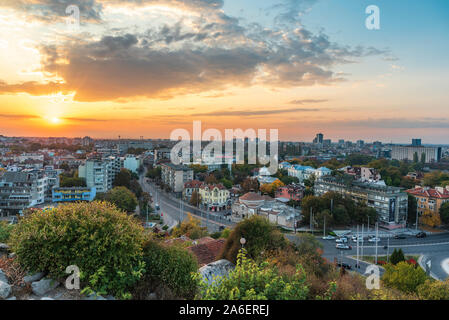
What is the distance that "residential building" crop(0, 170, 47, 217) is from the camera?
15188 millimetres

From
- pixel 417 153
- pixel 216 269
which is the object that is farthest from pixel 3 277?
pixel 417 153

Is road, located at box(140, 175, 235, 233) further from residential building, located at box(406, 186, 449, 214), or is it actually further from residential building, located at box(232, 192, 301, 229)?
residential building, located at box(406, 186, 449, 214)

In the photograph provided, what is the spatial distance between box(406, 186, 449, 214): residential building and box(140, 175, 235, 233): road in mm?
10967

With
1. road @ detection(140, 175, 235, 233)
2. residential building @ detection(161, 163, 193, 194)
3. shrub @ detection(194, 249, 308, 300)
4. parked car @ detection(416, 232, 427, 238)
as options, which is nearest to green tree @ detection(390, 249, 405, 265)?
parked car @ detection(416, 232, 427, 238)

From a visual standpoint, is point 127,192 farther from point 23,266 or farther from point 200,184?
point 23,266

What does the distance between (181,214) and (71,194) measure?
19.8 feet

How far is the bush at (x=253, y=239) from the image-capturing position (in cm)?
540

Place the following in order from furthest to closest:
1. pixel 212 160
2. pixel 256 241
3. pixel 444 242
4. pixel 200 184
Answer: pixel 212 160 < pixel 200 184 < pixel 444 242 < pixel 256 241

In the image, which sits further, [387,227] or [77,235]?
[387,227]

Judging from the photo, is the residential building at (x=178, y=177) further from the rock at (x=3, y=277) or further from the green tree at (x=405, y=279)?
the rock at (x=3, y=277)
